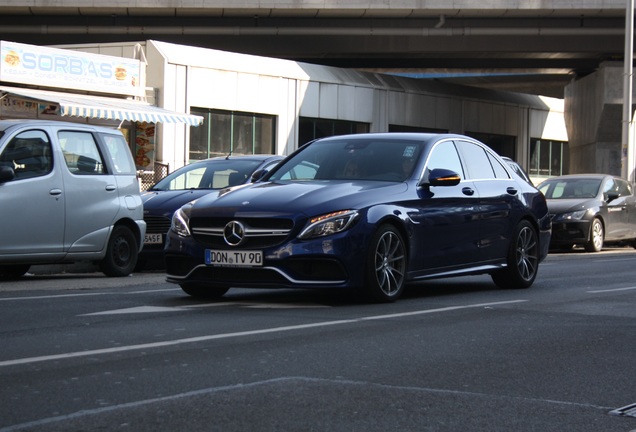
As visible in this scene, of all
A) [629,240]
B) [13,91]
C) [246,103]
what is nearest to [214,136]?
[246,103]

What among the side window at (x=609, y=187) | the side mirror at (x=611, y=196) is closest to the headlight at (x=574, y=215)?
the side mirror at (x=611, y=196)

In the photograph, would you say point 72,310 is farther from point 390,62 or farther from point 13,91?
point 390,62

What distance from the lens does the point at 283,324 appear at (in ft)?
28.7

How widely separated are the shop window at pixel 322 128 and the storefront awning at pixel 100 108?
42.5 feet

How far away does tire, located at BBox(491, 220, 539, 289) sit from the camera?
12.7 metres

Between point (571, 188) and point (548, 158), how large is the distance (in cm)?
3096

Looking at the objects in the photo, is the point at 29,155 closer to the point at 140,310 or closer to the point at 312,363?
the point at 140,310

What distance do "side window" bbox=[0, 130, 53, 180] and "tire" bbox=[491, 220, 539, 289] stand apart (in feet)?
16.5

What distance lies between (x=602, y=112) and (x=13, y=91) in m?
27.5

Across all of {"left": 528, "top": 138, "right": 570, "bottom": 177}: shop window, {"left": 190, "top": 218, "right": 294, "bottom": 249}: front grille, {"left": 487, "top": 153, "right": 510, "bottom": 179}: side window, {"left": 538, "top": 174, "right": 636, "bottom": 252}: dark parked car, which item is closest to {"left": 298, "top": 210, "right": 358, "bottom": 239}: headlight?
{"left": 190, "top": 218, "right": 294, "bottom": 249}: front grille

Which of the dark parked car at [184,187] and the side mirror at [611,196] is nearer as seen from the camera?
the dark parked car at [184,187]

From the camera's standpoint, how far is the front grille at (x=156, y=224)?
1603 cm

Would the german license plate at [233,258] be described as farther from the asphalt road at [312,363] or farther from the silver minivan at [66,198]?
the silver minivan at [66,198]

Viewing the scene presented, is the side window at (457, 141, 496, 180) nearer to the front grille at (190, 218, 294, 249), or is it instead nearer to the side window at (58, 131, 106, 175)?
the front grille at (190, 218, 294, 249)
